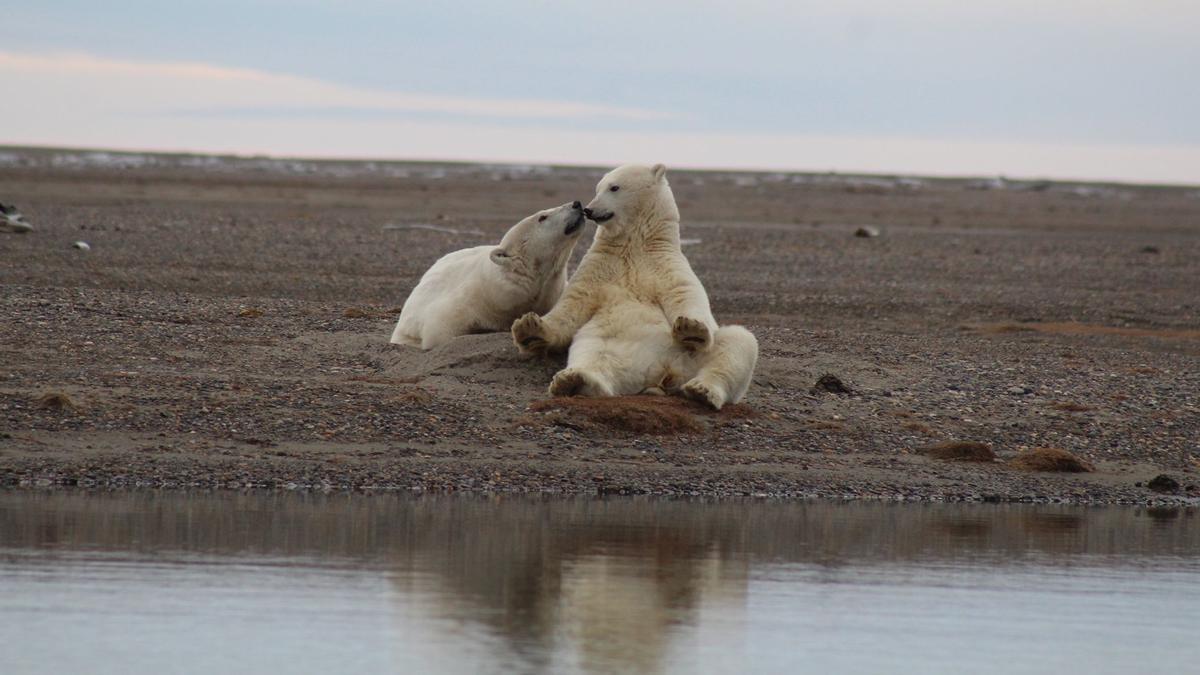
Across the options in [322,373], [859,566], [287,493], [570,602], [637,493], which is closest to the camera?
[570,602]

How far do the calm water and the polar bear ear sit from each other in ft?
10.8

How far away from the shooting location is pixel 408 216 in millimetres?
31766

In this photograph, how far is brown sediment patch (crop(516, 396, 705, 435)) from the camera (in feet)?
35.8

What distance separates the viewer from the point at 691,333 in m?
11.1

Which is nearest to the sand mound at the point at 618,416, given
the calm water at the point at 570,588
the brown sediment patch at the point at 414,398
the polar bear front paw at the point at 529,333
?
the polar bear front paw at the point at 529,333

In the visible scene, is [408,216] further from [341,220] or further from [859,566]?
[859,566]

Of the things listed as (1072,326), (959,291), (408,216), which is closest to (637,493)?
(1072,326)

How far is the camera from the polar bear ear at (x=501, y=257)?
12.5 meters

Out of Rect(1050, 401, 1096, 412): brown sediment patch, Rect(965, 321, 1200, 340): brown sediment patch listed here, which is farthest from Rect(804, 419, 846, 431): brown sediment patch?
Rect(965, 321, 1200, 340): brown sediment patch

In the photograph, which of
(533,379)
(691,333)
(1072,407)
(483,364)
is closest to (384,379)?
(483,364)

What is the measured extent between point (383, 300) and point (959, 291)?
7.84 m

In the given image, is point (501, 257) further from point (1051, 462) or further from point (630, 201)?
point (1051, 462)

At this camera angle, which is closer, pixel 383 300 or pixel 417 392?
pixel 417 392

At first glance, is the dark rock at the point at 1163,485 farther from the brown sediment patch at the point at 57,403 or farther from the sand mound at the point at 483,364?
the brown sediment patch at the point at 57,403
